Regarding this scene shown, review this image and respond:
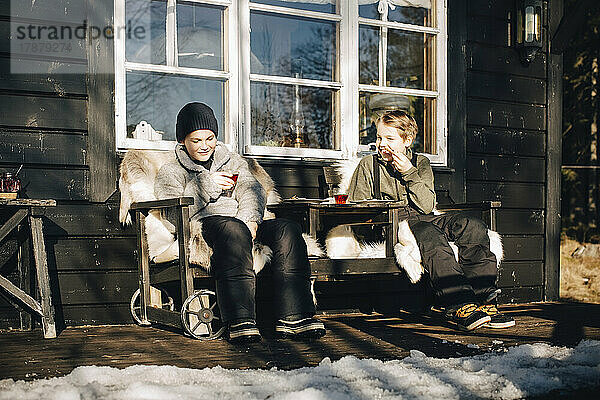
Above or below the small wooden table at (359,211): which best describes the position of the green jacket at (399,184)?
above

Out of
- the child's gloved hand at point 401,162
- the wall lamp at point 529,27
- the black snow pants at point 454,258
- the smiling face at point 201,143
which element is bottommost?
the black snow pants at point 454,258

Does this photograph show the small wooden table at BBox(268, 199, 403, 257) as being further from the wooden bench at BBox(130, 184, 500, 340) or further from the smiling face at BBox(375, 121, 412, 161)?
the smiling face at BBox(375, 121, 412, 161)

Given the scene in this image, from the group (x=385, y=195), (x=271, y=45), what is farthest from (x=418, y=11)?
(x=385, y=195)

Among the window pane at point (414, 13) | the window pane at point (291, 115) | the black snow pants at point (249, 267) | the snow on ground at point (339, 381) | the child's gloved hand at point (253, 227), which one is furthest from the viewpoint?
the window pane at point (414, 13)

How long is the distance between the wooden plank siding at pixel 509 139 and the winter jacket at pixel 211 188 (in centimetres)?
174

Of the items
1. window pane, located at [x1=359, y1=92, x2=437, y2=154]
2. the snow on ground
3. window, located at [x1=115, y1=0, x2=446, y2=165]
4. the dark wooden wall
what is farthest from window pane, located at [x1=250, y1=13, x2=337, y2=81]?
the snow on ground

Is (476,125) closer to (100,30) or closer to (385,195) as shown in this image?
(385,195)

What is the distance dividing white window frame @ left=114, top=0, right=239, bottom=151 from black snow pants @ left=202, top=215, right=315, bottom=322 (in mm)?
740

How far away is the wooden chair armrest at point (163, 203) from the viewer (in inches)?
124

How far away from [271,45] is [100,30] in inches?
38.7

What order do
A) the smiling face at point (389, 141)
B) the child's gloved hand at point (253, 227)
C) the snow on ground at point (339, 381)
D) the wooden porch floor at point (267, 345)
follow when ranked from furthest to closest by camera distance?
the smiling face at point (389, 141)
the child's gloved hand at point (253, 227)
the wooden porch floor at point (267, 345)
the snow on ground at point (339, 381)

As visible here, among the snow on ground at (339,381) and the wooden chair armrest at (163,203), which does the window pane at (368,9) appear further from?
the snow on ground at (339,381)

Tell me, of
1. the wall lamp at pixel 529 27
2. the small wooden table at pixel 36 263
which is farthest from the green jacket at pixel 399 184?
the small wooden table at pixel 36 263

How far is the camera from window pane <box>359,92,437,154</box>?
14.8ft
